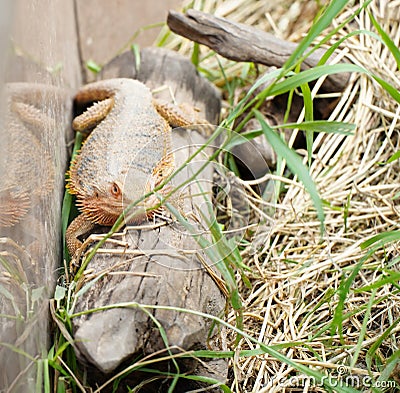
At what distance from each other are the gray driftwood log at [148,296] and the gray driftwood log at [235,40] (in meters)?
0.91

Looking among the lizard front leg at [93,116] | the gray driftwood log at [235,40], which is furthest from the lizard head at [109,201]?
the gray driftwood log at [235,40]

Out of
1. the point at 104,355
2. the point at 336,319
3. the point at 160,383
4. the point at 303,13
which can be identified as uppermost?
the point at 303,13

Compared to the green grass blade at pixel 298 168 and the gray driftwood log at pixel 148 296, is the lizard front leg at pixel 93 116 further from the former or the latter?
the green grass blade at pixel 298 168

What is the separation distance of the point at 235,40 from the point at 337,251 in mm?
1173

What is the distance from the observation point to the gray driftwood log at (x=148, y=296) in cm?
199

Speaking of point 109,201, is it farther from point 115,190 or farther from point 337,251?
point 337,251

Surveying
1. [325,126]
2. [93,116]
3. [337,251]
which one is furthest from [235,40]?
[325,126]

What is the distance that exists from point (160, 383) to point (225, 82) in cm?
196

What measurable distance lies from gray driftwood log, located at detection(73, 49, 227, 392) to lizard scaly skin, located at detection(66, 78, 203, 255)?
126mm

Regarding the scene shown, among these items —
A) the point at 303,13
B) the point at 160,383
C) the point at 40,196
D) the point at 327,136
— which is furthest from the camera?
the point at 303,13

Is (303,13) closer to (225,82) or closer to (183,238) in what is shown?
(225,82)

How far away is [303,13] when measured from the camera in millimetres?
4078

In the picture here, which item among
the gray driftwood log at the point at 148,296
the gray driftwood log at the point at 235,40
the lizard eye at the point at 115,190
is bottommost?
the gray driftwood log at the point at 148,296

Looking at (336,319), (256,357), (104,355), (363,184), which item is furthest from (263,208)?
(104,355)
